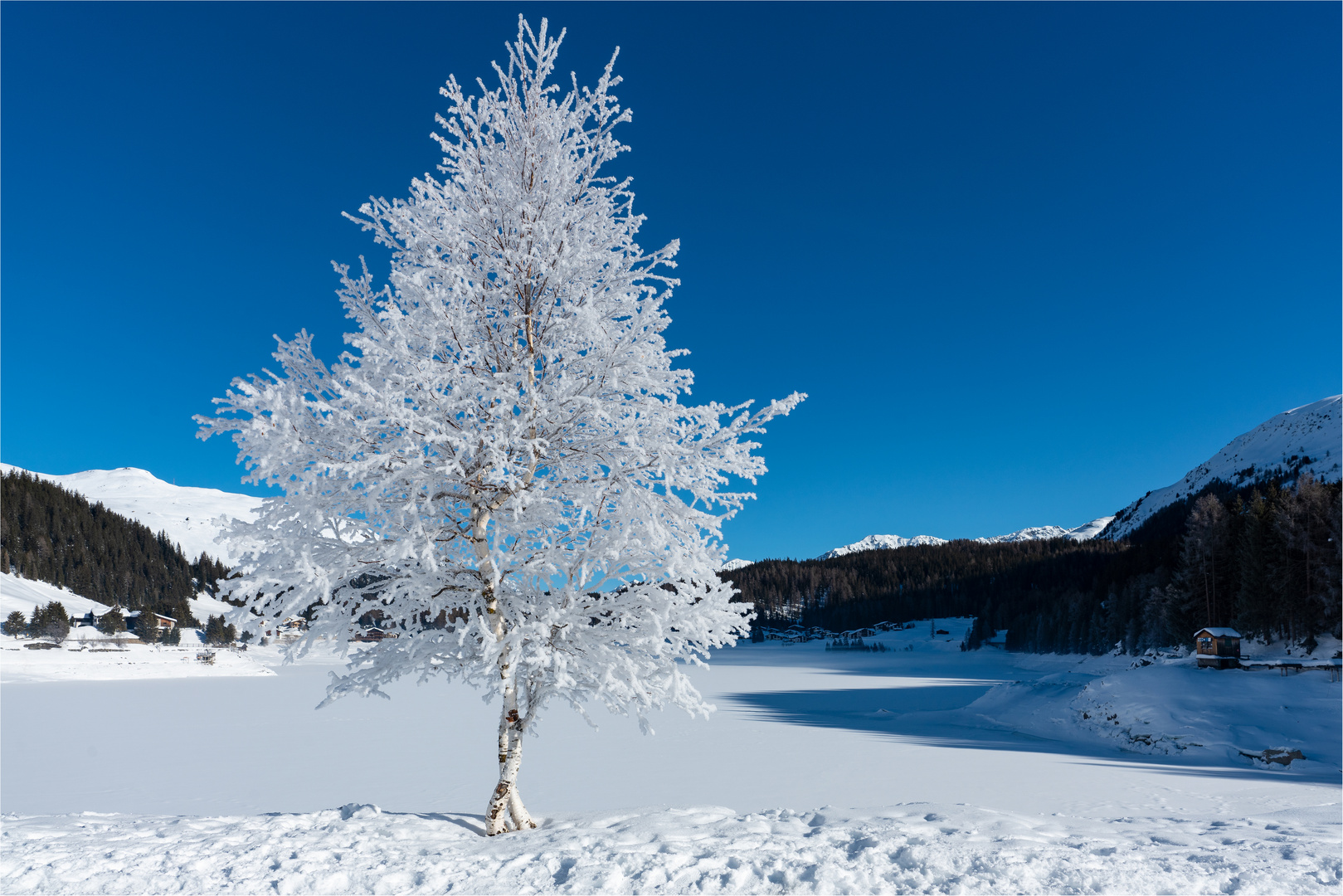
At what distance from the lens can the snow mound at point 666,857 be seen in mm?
7070

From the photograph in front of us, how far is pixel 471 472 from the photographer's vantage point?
9852mm

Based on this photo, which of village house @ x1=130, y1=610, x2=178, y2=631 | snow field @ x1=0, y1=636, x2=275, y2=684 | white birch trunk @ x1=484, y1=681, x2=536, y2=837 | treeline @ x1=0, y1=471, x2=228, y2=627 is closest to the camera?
white birch trunk @ x1=484, y1=681, x2=536, y2=837

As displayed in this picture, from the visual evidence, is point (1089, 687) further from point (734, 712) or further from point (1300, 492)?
Result: point (1300, 492)

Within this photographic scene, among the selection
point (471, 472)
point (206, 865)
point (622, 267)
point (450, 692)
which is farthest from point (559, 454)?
point (450, 692)

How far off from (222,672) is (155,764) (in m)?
70.9

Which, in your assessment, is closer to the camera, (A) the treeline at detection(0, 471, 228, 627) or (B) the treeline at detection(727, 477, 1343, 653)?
(B) the treeline at detection(727, 477, 1343, 653)

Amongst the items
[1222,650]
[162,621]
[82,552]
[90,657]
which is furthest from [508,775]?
[82,552]

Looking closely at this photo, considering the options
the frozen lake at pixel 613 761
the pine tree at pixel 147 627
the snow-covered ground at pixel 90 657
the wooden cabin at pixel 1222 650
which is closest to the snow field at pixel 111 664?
the snow-covered ground at pixel 90 657

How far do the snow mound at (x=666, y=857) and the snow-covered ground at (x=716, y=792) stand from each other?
0.14ft

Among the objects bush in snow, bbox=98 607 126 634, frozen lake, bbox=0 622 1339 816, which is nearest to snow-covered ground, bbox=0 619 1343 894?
frozen lake, bbox=0 622 1339 816

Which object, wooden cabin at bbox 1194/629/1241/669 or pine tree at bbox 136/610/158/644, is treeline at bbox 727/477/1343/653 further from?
pine tree at bbox 136/610/158/644

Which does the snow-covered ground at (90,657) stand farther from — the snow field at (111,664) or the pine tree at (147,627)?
the pine tree at (147,627)

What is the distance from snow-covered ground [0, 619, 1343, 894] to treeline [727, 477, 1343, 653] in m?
10.3

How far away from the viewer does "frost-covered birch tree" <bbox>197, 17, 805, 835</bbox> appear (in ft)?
29.1
